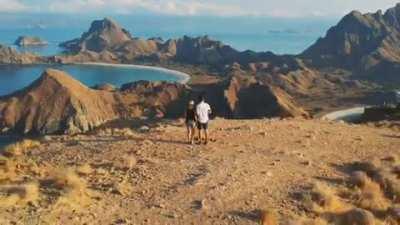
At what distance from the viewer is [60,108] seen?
5595 inches

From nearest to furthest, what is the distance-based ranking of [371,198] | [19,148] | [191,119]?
[371,198] < [191,119] < [19,148]

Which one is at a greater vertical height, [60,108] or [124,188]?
[124,188]

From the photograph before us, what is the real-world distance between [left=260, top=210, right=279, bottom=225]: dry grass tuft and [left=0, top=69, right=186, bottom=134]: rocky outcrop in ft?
390

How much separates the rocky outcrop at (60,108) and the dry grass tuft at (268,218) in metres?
119

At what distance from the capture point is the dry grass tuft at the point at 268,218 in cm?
1580

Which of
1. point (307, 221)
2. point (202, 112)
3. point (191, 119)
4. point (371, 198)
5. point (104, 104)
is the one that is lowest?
point (104, 104)

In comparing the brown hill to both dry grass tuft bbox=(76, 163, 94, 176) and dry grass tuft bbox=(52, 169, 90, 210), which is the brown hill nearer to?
dry grass tuft bbox=(76, 163, 94, 176)

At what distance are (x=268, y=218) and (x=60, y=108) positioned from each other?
427 ft

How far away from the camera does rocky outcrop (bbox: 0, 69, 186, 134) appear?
455 feet

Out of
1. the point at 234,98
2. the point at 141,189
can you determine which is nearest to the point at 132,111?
the point at 234,98

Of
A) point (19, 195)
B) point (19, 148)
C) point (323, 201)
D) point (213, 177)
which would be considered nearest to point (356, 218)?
point (323, 201)

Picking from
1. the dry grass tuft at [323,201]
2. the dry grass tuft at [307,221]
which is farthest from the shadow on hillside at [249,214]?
the dry grass tuft at [323,201]

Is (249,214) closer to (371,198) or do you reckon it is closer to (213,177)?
(213,177)

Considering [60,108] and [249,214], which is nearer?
[249,214]
